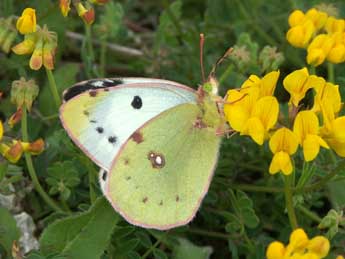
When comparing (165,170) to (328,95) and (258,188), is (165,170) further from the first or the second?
(328,95)

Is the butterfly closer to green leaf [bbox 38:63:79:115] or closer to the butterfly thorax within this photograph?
the butterfly thorax

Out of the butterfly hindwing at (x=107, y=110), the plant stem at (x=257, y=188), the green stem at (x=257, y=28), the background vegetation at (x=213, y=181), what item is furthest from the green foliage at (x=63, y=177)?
the green stem at (x=257, y=28)

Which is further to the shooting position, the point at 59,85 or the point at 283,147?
the point at 59,85

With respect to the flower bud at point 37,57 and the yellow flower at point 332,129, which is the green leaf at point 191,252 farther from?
the flower bud at point 37,57

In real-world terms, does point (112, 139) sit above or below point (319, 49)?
below

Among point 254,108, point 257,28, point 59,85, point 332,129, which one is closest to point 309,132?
point 332,129

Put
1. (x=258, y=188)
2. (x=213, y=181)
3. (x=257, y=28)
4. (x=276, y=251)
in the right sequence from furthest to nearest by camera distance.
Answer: (x=257, y=28)
(x=213, y=181)
(x=258, y=188)
(x=276, y=251)

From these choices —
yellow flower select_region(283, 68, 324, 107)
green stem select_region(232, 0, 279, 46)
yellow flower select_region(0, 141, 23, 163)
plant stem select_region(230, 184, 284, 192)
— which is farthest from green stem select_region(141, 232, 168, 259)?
green stem select_region(232, 0, 279, 46)
